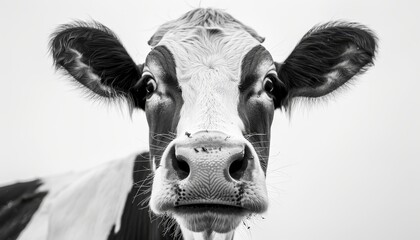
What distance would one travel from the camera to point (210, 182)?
3.69 m

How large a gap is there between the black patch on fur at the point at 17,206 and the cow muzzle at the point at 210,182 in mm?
3907

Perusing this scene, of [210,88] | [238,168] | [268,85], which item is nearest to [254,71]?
[268,85]

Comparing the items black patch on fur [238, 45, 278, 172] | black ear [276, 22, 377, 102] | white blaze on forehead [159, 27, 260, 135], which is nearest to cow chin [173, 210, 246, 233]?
white blaze on forehead [159, 27, 260, 135]

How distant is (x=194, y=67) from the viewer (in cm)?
498

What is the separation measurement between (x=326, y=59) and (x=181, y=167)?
285 cm

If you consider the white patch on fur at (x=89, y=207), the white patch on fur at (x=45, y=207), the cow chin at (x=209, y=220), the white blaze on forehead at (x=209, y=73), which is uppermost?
the white blaze on forehead at (x=209, y=73)

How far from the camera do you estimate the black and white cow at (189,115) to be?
150 inches

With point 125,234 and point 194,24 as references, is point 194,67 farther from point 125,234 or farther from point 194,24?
point 125,234

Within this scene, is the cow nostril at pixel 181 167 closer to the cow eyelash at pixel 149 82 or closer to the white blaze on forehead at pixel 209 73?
the white blaze on forehead at pixel 209 73

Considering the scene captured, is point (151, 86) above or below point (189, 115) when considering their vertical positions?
below

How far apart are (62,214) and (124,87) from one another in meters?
1.81

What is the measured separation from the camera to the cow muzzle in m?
3.70

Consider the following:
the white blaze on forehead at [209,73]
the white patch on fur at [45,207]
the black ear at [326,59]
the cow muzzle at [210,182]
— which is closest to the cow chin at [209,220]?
the cow muzzle at [210,182]

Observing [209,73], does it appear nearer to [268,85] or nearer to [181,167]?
[268,85]
